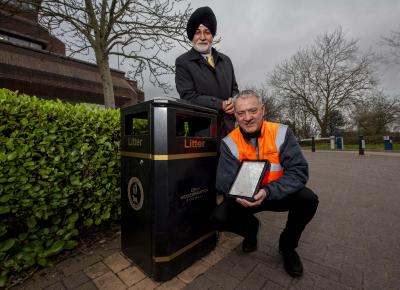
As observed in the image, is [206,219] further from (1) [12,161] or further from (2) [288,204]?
(1) [12,161]

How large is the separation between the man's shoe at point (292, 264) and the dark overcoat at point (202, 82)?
1287 millimetres

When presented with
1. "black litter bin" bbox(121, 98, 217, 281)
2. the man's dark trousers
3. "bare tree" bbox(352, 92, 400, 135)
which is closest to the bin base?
"black litter bin" bbox(121, 98, 217, 281)

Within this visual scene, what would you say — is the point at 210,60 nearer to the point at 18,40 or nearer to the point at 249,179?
the point at 249,179

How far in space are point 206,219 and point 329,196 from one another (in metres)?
3.17

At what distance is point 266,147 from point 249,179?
1.16ft

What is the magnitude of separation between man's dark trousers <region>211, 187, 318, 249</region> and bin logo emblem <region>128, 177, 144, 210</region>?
655 millimetres

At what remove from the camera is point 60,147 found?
208cm

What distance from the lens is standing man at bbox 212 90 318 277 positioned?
6.17 feet

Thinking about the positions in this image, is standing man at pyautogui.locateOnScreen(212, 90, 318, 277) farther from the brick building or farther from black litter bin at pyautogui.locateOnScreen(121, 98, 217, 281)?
the brick building

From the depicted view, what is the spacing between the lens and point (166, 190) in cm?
172

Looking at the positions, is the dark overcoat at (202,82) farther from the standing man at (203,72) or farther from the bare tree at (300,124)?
the bare tree at (300,124)

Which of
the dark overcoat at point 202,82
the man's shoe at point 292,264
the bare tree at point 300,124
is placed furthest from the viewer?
the bare tree at point 300,124

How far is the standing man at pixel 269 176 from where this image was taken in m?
1.88

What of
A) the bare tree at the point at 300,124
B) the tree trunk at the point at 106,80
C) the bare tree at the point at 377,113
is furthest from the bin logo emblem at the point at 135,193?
the bare tree at the point at 300,124
